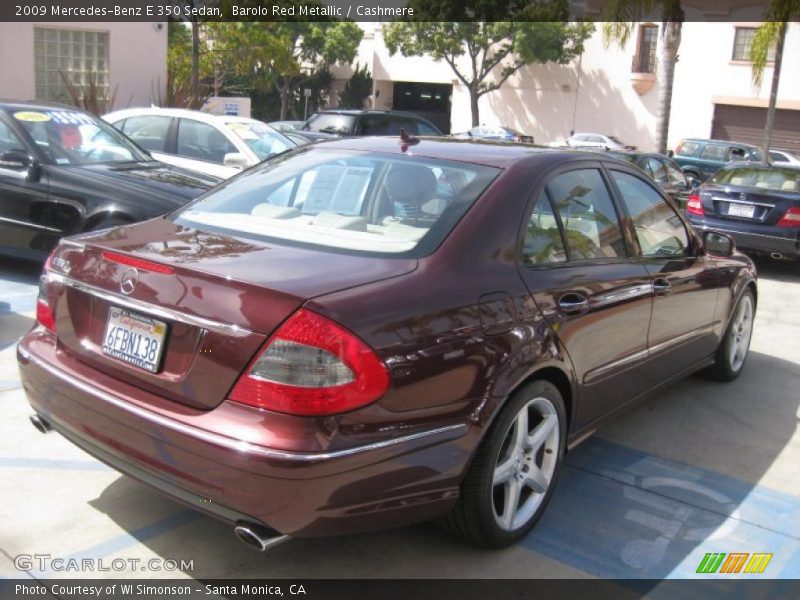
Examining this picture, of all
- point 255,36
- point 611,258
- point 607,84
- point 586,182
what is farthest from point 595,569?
point 607,84

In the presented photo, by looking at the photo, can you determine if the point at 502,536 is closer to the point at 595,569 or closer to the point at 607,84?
the point at 595,569

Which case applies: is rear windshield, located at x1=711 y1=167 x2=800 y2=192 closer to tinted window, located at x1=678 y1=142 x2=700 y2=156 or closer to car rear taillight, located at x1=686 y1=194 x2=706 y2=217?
car rear taillight, located at x1=686 y1=194 x2=706 y2=217

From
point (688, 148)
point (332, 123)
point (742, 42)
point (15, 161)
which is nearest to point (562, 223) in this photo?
point (15, 161)

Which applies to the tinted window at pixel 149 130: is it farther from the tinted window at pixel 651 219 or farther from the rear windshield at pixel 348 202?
the tinted window at pixel 651 219

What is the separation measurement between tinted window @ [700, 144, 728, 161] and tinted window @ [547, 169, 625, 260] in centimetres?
2141

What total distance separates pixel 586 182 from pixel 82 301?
2379 millimetres

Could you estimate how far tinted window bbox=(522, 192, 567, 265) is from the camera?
11.6 ft

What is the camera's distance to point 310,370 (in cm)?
266

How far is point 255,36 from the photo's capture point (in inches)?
1415

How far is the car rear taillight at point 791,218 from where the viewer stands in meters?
10.5

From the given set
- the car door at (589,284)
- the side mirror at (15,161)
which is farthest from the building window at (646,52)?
the car door at (589,284)

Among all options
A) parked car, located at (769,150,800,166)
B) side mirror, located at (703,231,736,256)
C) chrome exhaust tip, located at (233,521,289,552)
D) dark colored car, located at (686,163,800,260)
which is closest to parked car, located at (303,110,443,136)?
dark colored car, located at (686,163,800,260)

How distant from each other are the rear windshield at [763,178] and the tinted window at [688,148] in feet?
43.8

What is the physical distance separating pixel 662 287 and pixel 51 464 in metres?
3.17
